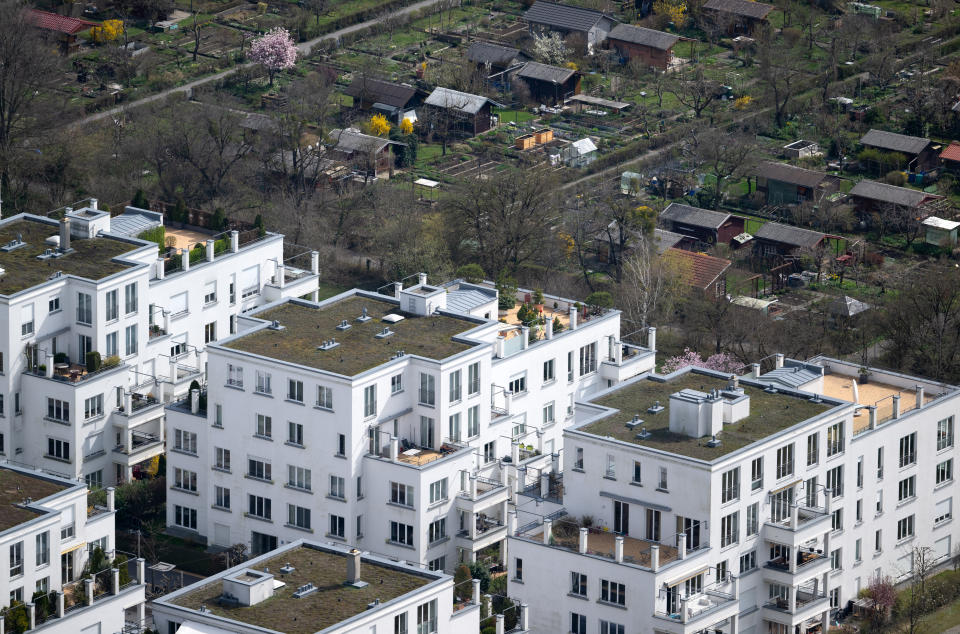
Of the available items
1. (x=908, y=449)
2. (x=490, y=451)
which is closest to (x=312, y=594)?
(x=490, y=451)

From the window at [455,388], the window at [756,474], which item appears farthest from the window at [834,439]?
the window at [455,388]

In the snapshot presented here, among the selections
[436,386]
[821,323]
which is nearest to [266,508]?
[436,386]

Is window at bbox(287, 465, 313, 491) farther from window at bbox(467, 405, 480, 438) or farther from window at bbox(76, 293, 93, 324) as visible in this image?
window at bbox(76, 293, 93, 324)

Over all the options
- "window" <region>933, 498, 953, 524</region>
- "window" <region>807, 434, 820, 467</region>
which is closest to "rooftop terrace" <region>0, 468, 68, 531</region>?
"window" <region>807, 434, 820, 467</region>

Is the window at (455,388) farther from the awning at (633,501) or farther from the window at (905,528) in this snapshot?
the window at (905,528)

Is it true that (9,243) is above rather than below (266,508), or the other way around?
above

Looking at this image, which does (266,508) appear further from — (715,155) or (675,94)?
(675,94)
